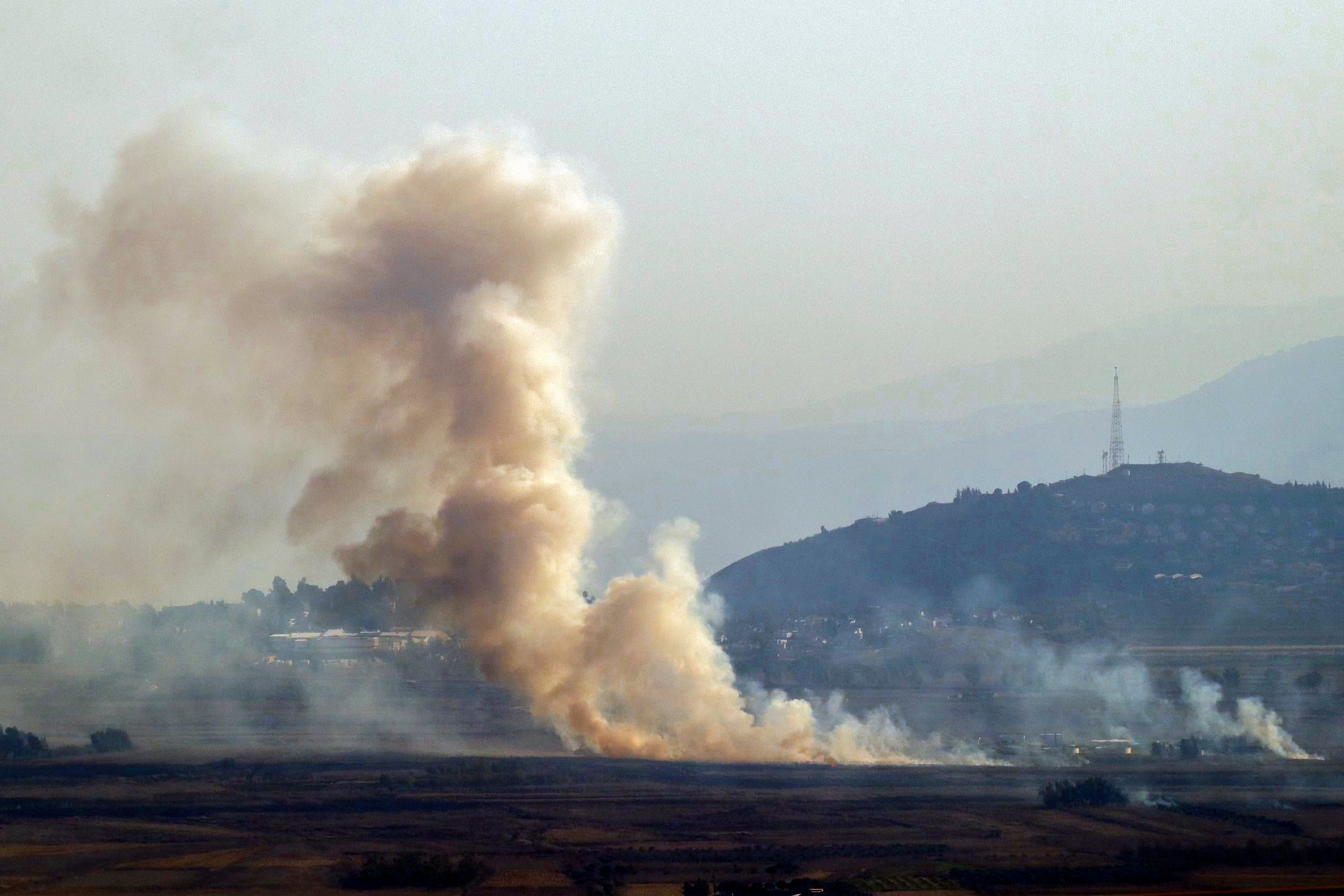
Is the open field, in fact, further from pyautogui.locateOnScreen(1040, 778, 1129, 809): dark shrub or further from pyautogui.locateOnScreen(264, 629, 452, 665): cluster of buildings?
pyautogui.locateOnScreen(264, 629, 452, 665): cluster of buildings

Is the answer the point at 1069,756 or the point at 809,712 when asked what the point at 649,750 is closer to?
the point at 809,712

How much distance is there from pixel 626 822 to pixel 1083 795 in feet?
89.5

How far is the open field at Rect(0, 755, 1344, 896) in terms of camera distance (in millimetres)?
74312

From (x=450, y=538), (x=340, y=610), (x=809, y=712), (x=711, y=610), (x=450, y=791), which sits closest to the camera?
(x=450, y=791)

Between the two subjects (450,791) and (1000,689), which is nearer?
(450,791)

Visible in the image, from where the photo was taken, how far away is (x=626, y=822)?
86062 millimetres

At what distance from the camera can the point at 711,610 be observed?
123 m

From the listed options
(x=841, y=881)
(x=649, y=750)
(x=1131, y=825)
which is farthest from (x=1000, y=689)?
(x=841, y=881)

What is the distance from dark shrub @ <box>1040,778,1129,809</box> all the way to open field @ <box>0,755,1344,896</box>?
1276 millimetres

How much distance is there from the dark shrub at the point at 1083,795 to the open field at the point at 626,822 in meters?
1.28

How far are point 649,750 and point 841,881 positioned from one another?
36086mm

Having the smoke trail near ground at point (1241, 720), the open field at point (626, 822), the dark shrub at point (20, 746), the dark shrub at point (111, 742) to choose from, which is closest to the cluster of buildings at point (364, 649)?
the dark shrub at point (111, 742)

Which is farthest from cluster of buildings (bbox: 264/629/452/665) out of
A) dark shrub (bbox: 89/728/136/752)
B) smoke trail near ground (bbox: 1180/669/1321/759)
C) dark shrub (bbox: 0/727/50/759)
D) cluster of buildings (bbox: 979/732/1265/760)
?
smoke trail near ground (bbox: 1180/669/1321/759)

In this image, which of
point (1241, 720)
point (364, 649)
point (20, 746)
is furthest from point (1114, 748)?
point (364, 649)
